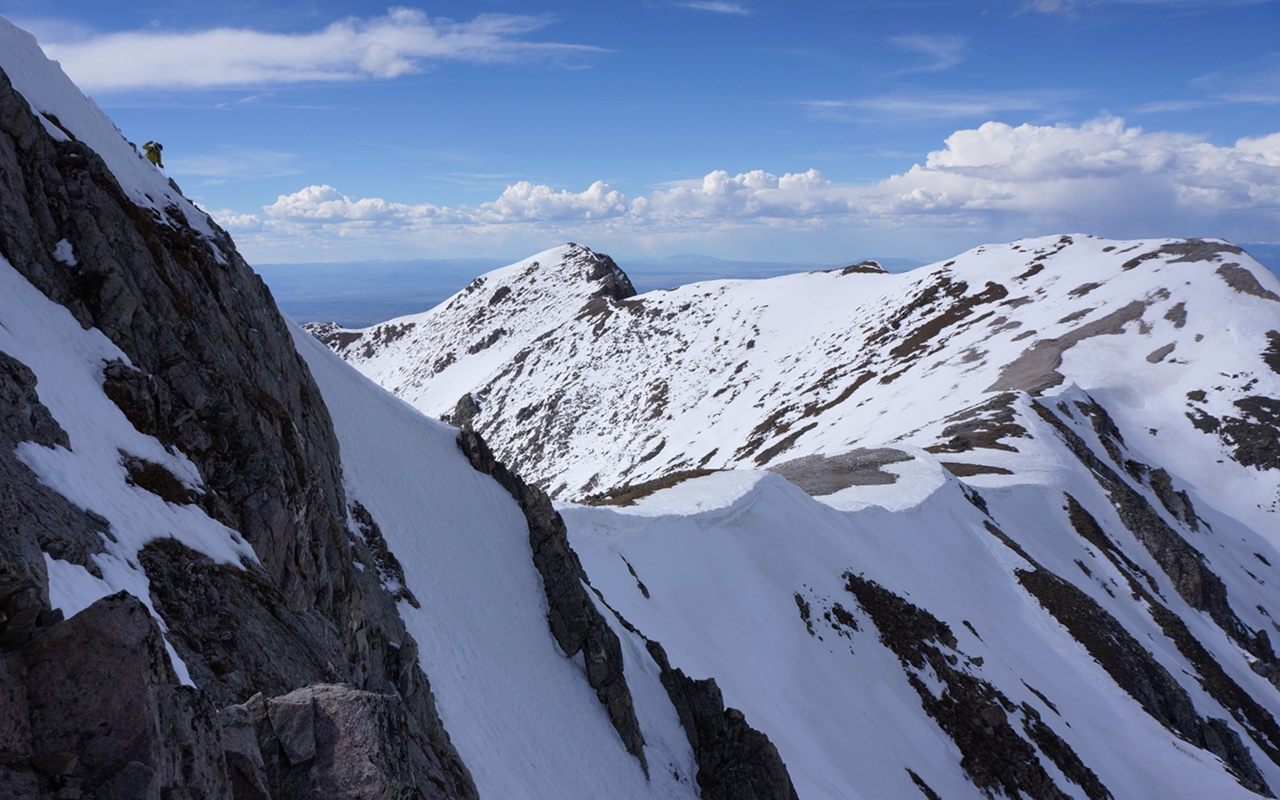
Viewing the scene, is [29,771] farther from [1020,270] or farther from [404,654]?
[1020,270]

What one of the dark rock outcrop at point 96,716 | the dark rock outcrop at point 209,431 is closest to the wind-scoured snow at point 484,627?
the dark rock outcrop at point 209,431

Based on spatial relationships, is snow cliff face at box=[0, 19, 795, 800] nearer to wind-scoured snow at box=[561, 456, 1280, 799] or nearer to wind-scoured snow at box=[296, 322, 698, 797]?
wind-scoured snow at box=[296, 322, 698, 797]

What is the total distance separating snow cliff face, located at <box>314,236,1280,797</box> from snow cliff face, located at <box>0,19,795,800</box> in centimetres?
683

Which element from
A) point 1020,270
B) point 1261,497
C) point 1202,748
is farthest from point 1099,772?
point 1020,270

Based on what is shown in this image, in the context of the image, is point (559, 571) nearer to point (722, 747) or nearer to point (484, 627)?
point (484, 627)

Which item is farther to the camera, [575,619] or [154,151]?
[575,619]

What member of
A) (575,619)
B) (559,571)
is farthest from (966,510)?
(575,619)

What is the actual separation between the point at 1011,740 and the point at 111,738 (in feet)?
133

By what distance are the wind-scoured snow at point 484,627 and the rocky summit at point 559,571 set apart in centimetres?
14

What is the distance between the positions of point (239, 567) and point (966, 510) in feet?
179

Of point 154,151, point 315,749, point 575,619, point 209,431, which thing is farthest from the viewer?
point 575,619

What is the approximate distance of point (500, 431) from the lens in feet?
451

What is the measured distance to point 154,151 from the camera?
24.1 metres

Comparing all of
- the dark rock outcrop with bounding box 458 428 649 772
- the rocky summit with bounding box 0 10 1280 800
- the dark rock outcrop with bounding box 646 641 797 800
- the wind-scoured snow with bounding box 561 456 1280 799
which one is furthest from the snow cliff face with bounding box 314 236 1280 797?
the dark rock outcrop with bounding box 458 428 649 772
